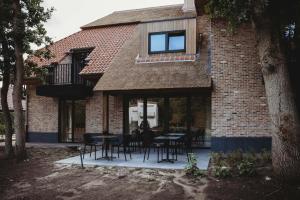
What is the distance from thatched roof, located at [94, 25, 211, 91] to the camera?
11484mm

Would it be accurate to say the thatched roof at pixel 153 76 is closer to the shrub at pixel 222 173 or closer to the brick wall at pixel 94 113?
the brick wall at pixel 94 113

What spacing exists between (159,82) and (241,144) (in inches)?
152

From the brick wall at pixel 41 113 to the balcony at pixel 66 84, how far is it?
1.00 metres

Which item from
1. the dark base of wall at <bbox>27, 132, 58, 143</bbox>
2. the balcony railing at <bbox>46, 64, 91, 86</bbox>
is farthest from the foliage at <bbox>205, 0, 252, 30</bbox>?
the dark base of wall at <bbox>27, 132, 58, 143</bbox>

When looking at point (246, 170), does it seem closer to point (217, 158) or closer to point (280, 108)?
point (280, 108)

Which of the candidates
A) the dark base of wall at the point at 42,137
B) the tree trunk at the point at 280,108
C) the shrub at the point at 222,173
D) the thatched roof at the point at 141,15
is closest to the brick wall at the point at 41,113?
the dark base of wall at the point at 42,137

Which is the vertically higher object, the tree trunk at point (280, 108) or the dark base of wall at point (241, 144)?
the tree trunk at point (280, 108)

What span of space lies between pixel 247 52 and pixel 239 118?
8.15ft

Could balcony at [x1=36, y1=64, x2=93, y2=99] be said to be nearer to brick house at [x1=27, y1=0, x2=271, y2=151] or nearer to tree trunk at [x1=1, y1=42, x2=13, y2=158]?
brick house at [x1=27, y1=0, x2=271, y2=151]

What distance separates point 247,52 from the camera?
11.2 meters

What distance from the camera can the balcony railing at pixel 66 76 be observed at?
16.3m

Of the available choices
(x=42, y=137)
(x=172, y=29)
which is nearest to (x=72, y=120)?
(x=42, y=137)

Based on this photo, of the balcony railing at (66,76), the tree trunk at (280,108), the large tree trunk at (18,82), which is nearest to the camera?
the tree trunk at (280,108)

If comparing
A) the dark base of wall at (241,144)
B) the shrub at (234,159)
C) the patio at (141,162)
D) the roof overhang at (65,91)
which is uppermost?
the roof overhang at (65,91)
